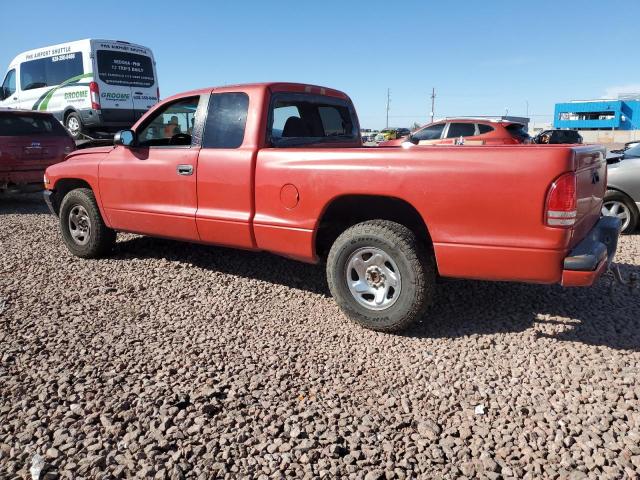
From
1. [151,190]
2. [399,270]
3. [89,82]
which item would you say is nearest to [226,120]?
[151,190]

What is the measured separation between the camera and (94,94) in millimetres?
12641

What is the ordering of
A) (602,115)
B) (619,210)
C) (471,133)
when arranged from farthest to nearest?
(602,115) → (471,133) → (619,210)

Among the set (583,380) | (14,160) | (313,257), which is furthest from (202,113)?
(14,160)

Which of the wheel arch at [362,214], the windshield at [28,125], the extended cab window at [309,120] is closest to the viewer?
the wheel arch at [362,214]

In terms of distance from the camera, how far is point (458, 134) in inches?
484

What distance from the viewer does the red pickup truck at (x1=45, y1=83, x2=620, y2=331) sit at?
300 cm

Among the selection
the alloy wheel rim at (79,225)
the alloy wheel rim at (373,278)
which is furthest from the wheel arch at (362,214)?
the alloy wheel rim at (79,225)

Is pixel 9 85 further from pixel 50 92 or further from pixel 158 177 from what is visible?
pixel 158 177

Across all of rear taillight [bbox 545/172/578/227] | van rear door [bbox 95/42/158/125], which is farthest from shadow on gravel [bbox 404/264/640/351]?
van rear door [bbox 95/42/158/125]

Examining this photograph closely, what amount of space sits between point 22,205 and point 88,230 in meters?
4.94

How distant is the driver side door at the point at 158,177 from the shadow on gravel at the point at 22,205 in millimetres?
4340

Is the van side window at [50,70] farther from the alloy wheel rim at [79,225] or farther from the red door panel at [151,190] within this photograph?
the red door panel at [151,190]

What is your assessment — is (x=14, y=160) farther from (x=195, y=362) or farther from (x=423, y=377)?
(x=423, y=377)

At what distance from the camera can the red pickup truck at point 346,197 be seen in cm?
300
